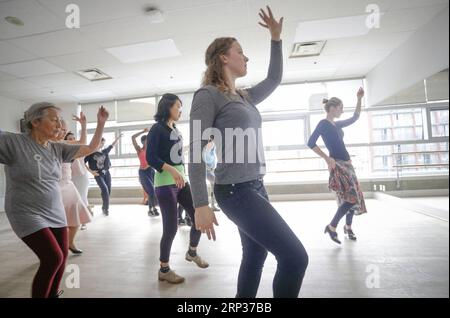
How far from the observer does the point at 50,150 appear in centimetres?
140

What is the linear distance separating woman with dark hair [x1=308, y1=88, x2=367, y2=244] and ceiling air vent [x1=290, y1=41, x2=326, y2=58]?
5.69 feet

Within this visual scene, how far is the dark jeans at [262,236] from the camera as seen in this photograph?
0.87 m

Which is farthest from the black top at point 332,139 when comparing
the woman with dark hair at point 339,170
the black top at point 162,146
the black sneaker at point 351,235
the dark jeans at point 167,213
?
the dark jeans at point 167,213

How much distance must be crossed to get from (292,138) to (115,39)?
13.3 ft

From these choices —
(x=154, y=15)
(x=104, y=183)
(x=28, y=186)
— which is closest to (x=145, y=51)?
(x=154, y=15)

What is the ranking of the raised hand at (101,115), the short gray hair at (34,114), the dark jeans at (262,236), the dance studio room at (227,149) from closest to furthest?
1. the dark jeans at (262,236)
2. the dance studio room at (227,149)
3. the short gray hair at (34,114)
4. the raised hand at (101,115)

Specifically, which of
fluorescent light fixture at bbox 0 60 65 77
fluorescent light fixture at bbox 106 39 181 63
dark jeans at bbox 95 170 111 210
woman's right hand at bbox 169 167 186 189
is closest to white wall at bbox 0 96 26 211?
fluorescent light fixture at bbox 0 60 65 77

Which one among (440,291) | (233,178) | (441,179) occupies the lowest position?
(440,291)

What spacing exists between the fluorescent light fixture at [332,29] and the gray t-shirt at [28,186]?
3.27 meters

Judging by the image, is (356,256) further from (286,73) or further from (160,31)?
(286,73)

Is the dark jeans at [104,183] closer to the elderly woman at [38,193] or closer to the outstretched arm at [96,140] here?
the outstretched arm at [96,140]

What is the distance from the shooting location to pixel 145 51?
3.90 m

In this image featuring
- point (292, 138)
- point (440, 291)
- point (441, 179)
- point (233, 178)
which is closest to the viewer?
point (233, 178)

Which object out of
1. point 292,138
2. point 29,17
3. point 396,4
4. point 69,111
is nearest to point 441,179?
point 292,138
